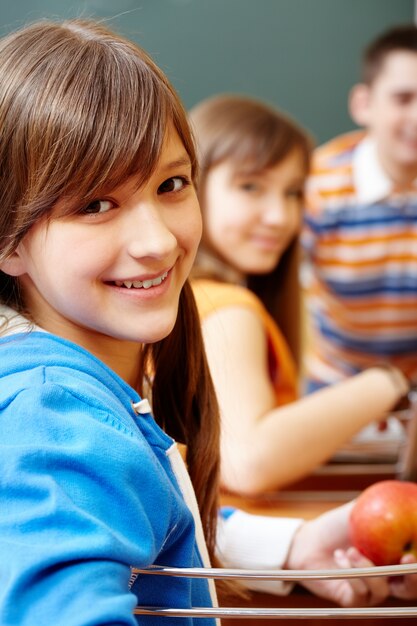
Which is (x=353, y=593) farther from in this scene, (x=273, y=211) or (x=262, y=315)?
(x=273, y=211)

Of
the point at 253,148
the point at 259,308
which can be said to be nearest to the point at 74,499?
the point at 259,308

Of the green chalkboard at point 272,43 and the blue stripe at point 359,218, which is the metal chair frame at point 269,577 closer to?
the blue stripe at point 359,218

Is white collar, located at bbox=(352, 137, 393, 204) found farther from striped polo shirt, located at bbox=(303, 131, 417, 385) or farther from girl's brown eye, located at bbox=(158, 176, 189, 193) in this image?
girl's brown eye, located at bbox=(158, 176, 189, 193)

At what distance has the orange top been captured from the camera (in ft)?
4.62

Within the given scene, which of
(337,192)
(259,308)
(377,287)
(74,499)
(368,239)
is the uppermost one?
(74,499)

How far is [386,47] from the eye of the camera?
2.27 m

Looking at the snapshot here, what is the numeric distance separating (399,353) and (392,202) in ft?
1.24

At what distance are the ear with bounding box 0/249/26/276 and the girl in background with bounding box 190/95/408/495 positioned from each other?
0.53m

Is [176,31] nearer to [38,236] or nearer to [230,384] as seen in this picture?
[230,384]

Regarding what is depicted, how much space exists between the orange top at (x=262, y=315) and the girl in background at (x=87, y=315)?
2.01ft

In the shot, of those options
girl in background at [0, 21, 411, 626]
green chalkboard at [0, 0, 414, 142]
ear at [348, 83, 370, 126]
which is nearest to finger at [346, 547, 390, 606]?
girl in background at [0, 21, 411, 626]

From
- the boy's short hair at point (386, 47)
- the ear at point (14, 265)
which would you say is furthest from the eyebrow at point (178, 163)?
the boy's short hair at point (386, 47)

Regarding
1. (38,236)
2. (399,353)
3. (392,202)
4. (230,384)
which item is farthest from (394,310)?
(38,236)

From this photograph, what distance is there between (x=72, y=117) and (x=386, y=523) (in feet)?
1.66
